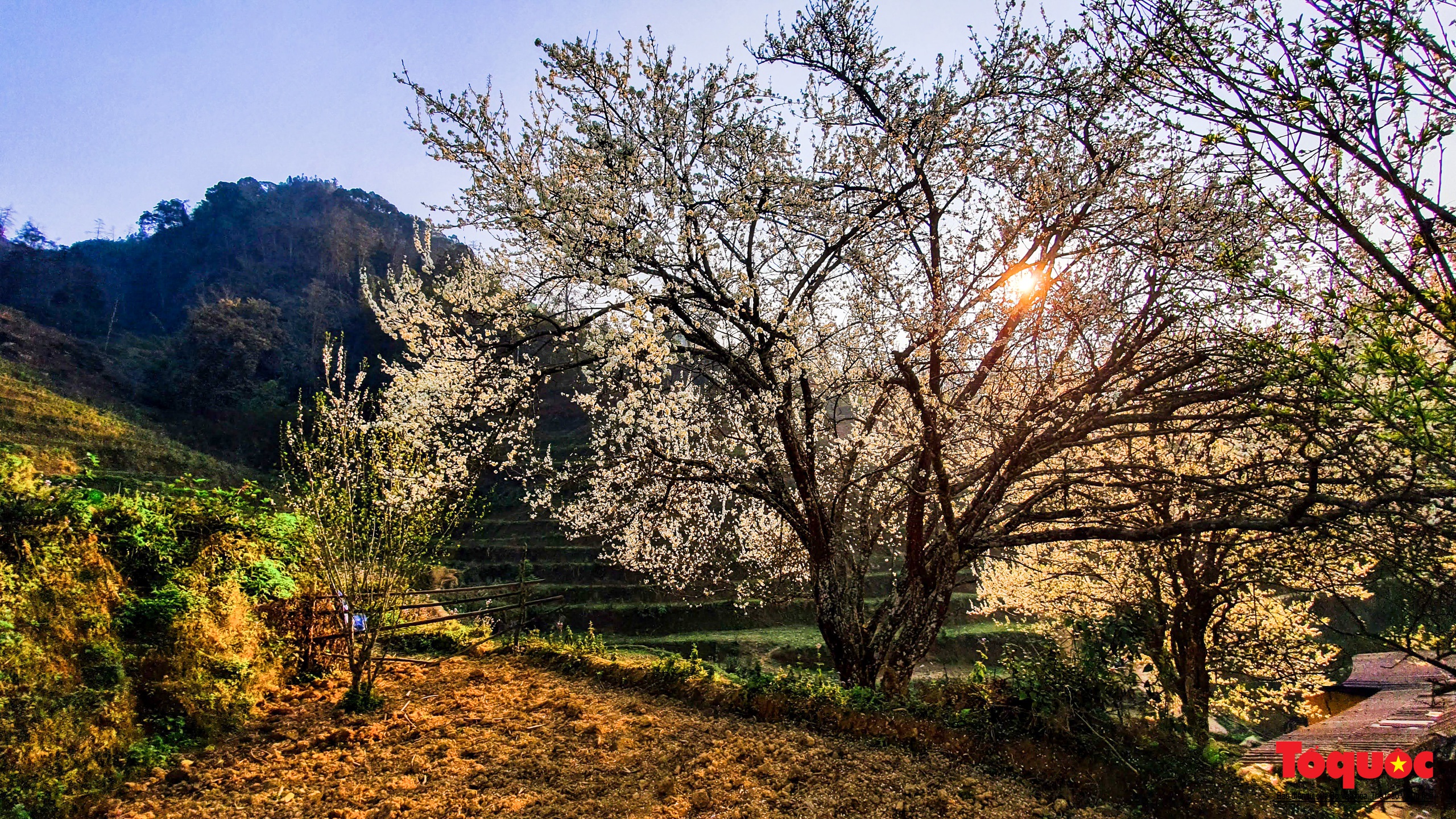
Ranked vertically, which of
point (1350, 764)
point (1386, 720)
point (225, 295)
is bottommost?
point (1386, 720)

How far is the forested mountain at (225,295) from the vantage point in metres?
42.0

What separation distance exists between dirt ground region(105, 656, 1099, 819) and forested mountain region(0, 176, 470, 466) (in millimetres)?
23148

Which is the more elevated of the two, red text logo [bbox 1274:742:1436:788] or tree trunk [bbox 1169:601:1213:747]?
tree trunk [bbox 1169:601:1213:747]

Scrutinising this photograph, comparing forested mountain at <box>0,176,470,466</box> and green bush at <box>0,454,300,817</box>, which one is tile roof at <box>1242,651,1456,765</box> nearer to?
green bush at <box>0,454,300,817</box>

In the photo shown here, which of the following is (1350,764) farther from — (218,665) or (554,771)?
(218,665)

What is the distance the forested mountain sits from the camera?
138 ft

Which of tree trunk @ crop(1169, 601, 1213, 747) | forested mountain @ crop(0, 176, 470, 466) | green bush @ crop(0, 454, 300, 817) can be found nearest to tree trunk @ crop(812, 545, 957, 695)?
tree trunk @ crop(1169, 601, 1213, 747)

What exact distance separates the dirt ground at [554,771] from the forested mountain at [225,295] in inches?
911

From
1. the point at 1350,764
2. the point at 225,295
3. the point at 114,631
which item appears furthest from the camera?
the point at 225,295

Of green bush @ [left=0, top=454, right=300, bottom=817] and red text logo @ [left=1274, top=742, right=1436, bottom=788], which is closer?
green bush @ [left=0, top=454, right=300, bottom=817]

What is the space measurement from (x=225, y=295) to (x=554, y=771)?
8156 cm

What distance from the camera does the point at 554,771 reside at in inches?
157

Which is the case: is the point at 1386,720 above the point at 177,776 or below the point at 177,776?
below

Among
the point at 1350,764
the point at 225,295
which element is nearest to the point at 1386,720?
the point at 1350,764
